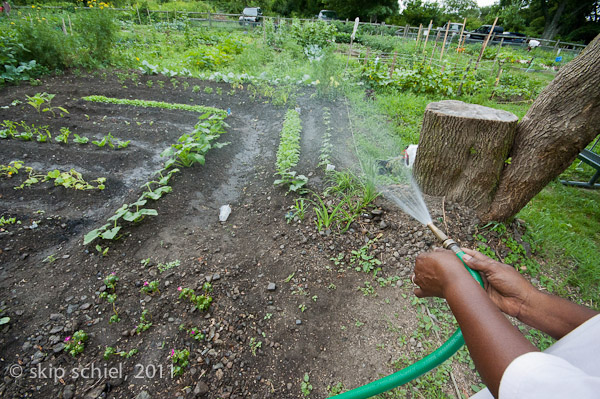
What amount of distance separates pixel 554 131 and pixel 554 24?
3743cm

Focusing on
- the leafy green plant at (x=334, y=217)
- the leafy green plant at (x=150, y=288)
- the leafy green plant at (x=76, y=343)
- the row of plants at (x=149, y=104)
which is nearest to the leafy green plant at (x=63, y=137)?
the row of plants at (x=149, y=104)

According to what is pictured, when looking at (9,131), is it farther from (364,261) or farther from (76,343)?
(364,261)

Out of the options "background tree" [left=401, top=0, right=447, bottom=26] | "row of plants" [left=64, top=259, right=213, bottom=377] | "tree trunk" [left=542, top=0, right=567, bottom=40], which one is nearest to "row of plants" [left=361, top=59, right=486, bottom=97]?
"row of plants" [left=64, top=259, right=213, bottom=377]

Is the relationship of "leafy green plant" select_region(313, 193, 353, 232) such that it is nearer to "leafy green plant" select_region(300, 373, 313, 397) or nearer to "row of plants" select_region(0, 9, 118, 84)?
"leafy green plant" select_region(300, 373, 313, 397)

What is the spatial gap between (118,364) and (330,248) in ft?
6.29

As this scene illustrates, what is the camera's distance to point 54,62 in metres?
7.83

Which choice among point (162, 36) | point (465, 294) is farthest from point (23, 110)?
point (162, 36)

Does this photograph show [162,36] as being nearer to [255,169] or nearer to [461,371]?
[255,169]

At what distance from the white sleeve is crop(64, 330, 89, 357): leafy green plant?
2514 millimetres

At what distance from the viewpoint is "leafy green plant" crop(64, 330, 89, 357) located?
1939mm

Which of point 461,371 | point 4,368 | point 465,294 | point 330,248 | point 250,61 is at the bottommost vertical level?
point 4,368

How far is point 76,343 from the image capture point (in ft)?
6.52

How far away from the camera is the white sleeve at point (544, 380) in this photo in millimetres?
666

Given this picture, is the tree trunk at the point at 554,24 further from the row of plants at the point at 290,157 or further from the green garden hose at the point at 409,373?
the green garden hose at the point at 409,373
